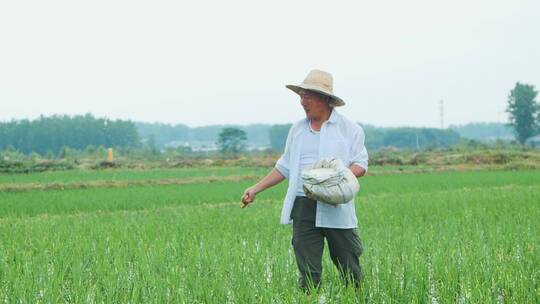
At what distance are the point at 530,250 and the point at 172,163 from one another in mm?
26322

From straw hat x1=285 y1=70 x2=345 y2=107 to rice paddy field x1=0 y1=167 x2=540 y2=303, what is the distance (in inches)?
39.7

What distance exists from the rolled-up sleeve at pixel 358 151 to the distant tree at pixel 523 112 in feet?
193

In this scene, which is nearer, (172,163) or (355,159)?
(355,159)

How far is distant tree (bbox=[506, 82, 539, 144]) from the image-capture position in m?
58.7

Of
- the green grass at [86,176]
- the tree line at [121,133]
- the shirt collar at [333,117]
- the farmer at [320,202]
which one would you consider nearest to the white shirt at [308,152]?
the farmer at [320,202]

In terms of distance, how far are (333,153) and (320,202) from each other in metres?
0.28

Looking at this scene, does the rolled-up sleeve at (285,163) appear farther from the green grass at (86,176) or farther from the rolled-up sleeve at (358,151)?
the green grass at (86,176)

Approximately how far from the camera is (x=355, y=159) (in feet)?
11.9

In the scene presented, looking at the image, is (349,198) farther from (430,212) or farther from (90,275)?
(430,212)

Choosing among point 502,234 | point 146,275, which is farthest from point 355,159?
point 502,234

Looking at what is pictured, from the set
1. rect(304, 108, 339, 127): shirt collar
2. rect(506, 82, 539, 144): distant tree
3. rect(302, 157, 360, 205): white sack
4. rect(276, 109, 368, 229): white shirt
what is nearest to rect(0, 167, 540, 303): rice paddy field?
rect(276, 109, 368, 229): white shirt

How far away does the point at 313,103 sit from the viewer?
3605 millimetres

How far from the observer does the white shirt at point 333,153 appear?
3.57 m

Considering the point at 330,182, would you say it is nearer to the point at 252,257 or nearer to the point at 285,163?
the point at 285,163
